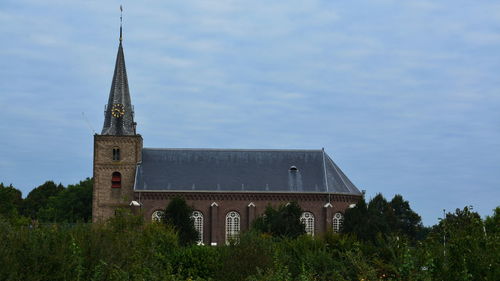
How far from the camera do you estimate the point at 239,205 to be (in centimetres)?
6962

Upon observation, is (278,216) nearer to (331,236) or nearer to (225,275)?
(331,236)

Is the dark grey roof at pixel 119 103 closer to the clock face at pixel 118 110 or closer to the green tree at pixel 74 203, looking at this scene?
the clock face at pixel 118 110

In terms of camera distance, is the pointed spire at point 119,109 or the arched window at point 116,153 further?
the pointed spire at point 119,109

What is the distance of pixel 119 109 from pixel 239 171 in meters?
12.6

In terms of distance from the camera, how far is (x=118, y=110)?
70500 millimetres

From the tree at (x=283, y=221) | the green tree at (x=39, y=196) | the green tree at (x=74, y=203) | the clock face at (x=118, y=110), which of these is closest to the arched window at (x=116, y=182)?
the clock face at (x=118, y=110)

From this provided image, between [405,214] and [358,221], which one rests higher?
[405,214]

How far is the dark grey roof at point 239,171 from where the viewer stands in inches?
2751

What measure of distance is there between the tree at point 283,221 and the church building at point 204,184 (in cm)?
562

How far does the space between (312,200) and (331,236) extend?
2593 centimetres

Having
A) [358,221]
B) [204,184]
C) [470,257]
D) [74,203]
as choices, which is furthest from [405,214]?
[470,257]

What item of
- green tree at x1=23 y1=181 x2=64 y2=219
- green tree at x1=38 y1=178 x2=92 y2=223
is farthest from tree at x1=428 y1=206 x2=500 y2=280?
green tree at x1=23 y1=181 x2=64 y2=219

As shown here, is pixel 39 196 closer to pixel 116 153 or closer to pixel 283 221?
pixel 116 153

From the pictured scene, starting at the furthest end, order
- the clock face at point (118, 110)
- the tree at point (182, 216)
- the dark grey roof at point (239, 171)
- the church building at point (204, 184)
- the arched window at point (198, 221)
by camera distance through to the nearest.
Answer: the clock face at point (118, 110) → the dark grey roof at point (239, 171) → the arched window at point (198, 221) → the church building at point (204, 184) → the tree at point (182, 216)
